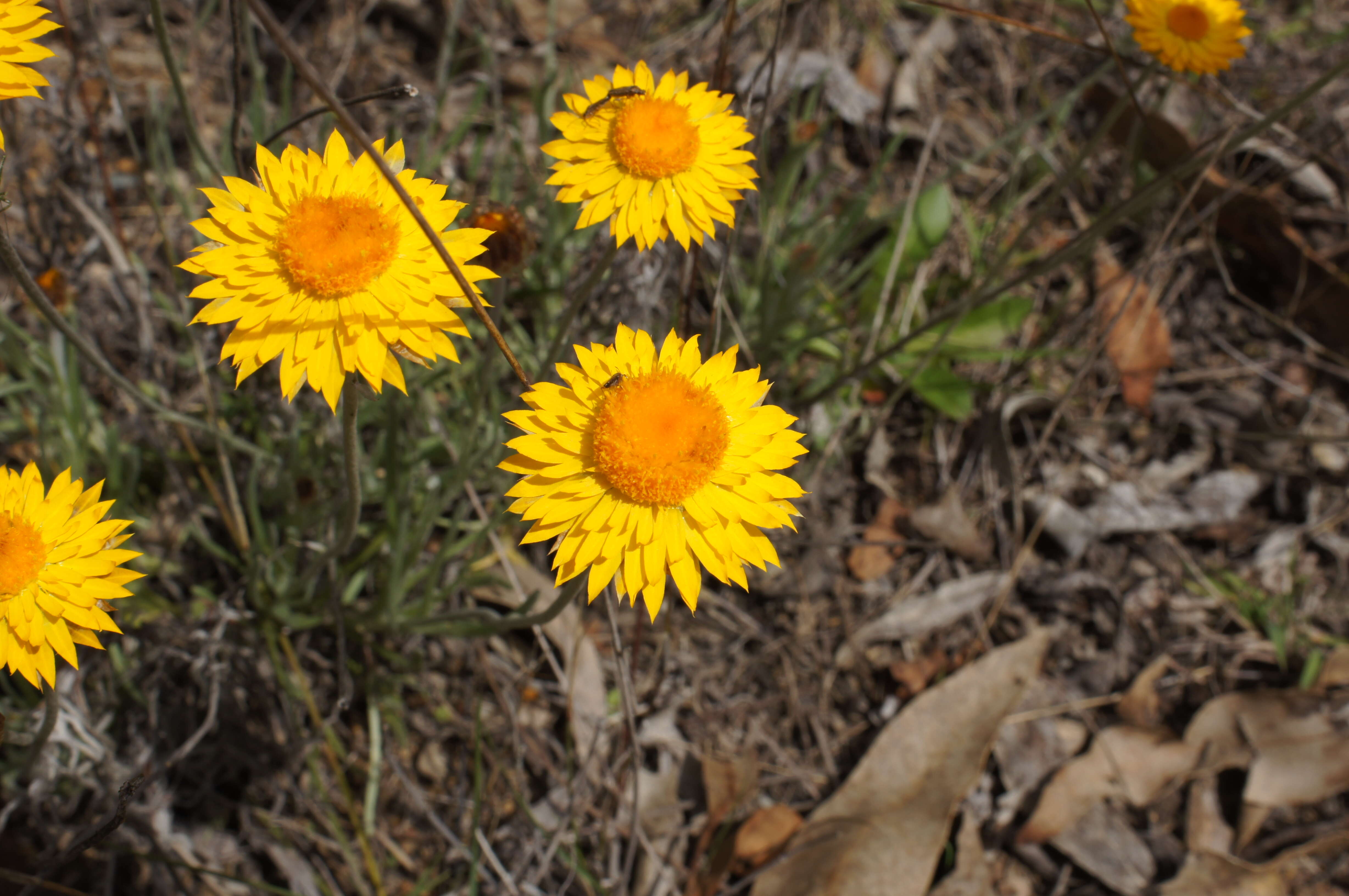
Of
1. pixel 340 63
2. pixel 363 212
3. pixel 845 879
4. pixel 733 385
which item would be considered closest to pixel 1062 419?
pixel 845 879

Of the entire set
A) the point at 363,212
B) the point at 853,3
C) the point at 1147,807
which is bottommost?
the point at 1147,807

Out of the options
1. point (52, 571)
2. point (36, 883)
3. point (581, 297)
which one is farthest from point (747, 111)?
point (36, 883)

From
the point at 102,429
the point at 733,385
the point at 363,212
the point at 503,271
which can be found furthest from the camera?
the point at 102,429

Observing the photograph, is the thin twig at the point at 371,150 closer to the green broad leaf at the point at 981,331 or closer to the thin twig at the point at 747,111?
the thin twig at the point at 747,111

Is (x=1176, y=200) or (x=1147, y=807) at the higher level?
(x=1176, y=200)

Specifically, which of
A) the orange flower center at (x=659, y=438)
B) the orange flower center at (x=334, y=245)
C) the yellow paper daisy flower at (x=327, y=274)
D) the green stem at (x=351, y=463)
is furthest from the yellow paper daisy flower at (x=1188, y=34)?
the green stem at (x=351, y=463)

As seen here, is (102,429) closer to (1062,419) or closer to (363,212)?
(363,212)

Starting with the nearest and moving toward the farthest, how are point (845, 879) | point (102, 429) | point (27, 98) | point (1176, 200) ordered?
point (845, 879) < point (102, 429) < point (27, 98) < point (1176, 200)
